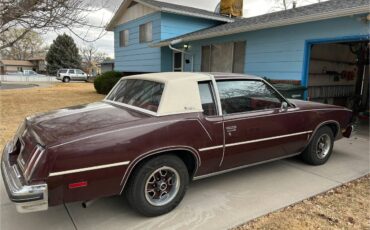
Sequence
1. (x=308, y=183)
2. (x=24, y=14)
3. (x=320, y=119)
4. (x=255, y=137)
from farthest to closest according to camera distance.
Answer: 1. (x=24, y=14)
2. (x=320, y=119)
3. (x=308, y=183)
4. (x=255, y=137)

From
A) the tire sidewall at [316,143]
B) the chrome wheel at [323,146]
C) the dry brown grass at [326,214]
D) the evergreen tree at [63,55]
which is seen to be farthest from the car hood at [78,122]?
the evergreen tree at [63,55]

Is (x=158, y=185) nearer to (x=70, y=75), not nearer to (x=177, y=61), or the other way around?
(x=177, y=61)

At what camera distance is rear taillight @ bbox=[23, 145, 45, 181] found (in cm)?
253

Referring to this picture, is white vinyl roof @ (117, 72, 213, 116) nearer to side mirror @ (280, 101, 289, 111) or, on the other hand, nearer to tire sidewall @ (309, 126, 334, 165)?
side mirror @ (280, 101, 289, 111)

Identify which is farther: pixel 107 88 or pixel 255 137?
pixel 107 88

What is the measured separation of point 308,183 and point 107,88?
45.7 feet

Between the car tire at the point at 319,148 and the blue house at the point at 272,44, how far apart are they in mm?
3217

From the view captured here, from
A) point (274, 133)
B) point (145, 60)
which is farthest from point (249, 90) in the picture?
point (145, 60)

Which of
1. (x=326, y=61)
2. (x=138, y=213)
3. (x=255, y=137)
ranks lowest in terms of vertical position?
(x=138, y=213)

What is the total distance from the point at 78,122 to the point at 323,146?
12.9 feet

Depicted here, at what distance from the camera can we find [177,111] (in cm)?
326

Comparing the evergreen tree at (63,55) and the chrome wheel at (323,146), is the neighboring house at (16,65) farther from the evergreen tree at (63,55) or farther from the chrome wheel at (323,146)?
the chrome wheel at (323,146)

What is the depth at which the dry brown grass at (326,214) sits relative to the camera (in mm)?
3053

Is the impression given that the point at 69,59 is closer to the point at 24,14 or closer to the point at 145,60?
the point at 145,60
